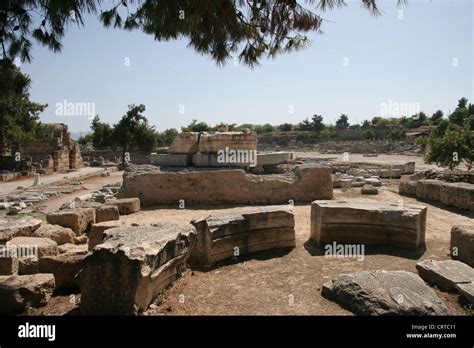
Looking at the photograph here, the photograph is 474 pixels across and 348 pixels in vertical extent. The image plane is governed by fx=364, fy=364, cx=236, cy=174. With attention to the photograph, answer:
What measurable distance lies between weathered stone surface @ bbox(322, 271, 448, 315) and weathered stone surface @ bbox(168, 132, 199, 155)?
733 centimetres

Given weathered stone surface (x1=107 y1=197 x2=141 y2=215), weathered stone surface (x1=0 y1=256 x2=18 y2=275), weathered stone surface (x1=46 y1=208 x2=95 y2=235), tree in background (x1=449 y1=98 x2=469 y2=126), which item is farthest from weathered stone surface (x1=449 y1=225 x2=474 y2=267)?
tree in background (x1=449 y1=98 x2=469 y2=126)

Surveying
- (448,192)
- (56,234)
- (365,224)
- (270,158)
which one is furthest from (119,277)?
(448,192)

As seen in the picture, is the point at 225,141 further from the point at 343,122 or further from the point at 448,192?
the point at 343,122

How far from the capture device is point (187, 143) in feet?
35.3

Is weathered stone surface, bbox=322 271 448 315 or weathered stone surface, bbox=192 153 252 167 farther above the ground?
weathered stone surface, bbox=192 153 252 167

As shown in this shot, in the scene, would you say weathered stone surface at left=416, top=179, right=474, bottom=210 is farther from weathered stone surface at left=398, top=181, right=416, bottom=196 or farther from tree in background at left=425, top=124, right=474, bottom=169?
tree in background at left=425, top=124, right=474, bottom=169

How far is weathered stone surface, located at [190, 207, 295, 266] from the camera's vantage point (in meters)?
5.13

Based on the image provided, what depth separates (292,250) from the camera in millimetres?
5691

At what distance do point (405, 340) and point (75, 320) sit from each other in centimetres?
291

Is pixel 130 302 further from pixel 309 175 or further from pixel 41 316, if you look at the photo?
pixel 309 175

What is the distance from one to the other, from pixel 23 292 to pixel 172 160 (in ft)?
23.7

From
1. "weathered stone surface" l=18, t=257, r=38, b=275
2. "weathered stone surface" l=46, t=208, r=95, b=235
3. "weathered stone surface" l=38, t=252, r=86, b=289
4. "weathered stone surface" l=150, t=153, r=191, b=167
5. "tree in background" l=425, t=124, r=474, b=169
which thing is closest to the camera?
"weathered stone surface" l=38, t=252, r=86, b=289

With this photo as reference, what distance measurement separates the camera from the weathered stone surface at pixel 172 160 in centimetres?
1067

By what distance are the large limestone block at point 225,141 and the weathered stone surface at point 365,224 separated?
198 inches
